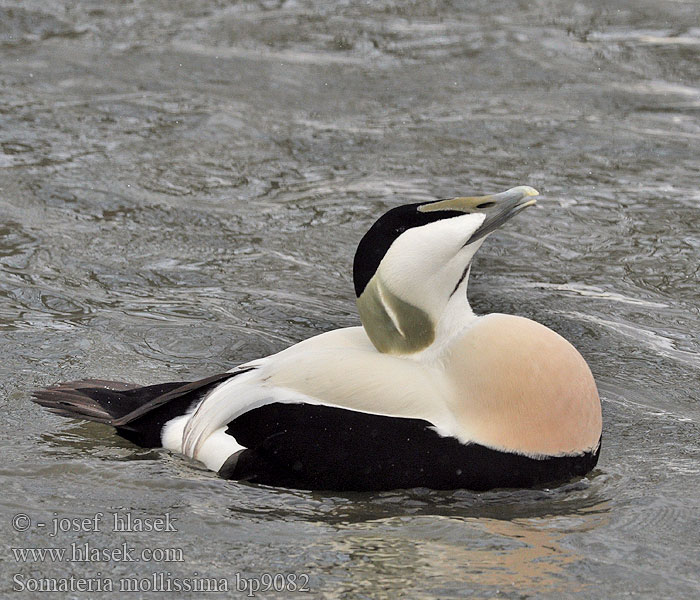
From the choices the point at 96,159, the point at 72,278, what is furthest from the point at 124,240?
the point at 96,159

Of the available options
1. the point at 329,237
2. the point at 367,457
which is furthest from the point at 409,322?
the point at 329,237

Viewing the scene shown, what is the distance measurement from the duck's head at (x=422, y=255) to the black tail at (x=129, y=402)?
64 cm

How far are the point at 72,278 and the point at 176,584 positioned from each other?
2.93 metres

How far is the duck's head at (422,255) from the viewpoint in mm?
3865

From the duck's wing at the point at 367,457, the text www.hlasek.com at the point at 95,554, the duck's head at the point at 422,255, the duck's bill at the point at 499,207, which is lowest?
the text www.hlasek.com at the point at 95,554

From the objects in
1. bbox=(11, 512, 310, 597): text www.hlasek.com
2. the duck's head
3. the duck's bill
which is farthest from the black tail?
the duck's bill

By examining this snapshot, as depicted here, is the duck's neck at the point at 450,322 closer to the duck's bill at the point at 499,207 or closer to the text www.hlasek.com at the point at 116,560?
the duck's bill at the point at 499,207

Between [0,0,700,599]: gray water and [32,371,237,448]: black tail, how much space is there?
10 centimetres

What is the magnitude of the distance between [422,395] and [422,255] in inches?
16.9

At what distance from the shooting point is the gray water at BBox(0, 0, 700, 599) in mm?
3723

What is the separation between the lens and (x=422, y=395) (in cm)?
388

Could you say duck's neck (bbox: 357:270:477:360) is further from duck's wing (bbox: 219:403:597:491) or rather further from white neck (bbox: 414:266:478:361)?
duck's wing (bbox: 219:403:597:491)

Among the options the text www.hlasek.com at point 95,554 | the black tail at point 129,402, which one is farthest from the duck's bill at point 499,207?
the text www.hlasek.com at point 95,554

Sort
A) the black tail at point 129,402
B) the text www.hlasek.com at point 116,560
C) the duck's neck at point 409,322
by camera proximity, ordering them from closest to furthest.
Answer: the text www.hlasek.com at point 116,560 < the duck's neck at point 409,322 < the black tail at point 129,402
